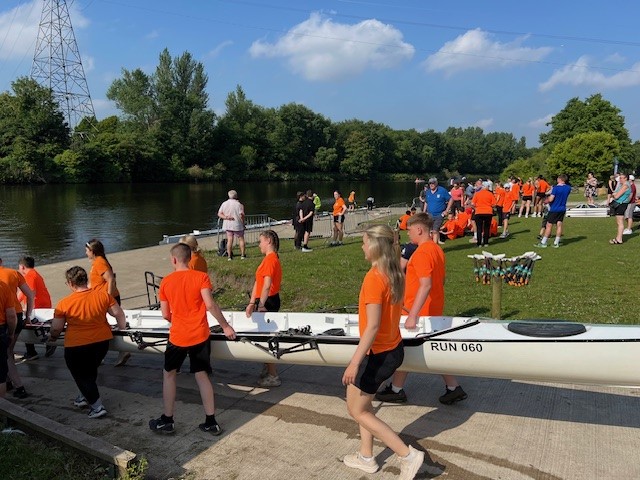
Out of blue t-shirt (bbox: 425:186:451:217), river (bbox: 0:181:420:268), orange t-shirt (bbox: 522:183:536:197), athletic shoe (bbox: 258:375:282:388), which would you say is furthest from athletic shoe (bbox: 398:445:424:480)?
river (bbox: 0:181:420:268)

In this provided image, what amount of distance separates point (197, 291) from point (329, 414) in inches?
69.5

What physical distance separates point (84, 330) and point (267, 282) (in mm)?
1825

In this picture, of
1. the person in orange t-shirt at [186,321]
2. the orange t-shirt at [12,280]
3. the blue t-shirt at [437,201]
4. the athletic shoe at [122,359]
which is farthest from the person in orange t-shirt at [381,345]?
the blue t-shirt at [437,201]

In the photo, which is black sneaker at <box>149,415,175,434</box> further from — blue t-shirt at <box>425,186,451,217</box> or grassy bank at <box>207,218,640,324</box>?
blue t-shirt at <box>425,186,451,217</box>

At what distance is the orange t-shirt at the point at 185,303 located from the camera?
4.29 m

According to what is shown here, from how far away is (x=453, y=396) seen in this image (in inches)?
191

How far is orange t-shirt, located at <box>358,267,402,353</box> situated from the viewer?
3.44 meters

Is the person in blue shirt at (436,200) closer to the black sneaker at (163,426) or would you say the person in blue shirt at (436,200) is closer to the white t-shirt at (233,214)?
the white t-shirt at (233,214)

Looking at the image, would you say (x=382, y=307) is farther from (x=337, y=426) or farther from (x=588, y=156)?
(x=588, y=156)

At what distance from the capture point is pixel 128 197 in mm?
48906

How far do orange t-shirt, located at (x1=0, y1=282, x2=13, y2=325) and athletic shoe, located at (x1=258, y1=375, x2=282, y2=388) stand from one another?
269 cm

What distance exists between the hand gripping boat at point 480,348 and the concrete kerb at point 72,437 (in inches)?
45.4

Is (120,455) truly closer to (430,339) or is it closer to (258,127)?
(430,339)

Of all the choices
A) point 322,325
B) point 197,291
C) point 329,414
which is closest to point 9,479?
point 197,291
